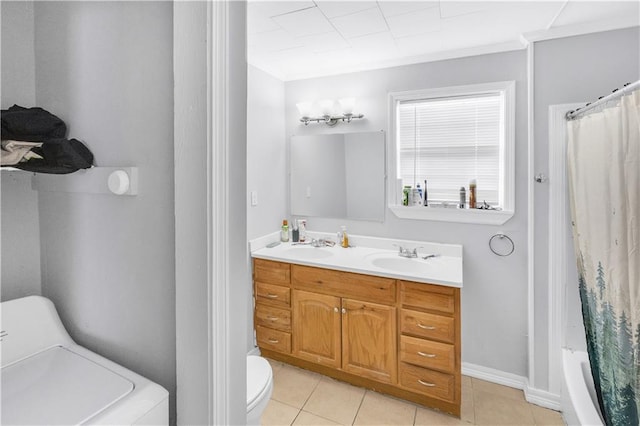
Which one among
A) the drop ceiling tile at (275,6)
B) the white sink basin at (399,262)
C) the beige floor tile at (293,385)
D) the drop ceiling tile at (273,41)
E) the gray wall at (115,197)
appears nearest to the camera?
the gray wall at (115,197)

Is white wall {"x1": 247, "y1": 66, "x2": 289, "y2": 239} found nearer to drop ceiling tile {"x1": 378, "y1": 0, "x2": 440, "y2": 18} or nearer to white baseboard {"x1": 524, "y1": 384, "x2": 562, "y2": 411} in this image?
drop ceiling tile {"x1": 378, "y1": 0, "x2": 440, "y2": 18}

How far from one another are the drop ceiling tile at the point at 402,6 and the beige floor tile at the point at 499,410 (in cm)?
234

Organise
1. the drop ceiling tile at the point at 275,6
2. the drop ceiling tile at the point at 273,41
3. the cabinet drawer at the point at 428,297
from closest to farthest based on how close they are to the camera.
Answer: the drop ceiling tile at the point at 275,6, the cabinet drawer at the point at 428,297, the drop ceiling tile at the point at 273,41

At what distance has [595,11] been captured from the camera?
1.73m

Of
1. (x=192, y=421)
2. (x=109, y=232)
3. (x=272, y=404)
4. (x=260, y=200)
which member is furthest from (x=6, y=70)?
(x=272, y=404)

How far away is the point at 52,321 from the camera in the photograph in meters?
0.95

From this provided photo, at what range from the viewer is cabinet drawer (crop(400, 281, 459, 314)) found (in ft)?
6.20

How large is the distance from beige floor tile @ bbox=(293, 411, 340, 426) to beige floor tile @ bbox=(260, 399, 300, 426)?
38 mm

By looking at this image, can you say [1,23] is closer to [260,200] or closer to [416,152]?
[260,200]

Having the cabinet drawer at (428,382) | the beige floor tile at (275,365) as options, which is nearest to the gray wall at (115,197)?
the cabinet drawer at (428,382)

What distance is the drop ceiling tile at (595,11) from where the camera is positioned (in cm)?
166

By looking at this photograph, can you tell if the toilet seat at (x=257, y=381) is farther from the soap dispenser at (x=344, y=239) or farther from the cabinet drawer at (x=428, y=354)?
the soap dispenser at (x=344, y=239)

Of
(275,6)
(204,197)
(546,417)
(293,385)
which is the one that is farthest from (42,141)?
(546,417)

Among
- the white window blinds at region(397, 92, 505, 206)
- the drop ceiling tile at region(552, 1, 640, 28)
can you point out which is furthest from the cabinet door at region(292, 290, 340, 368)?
the drop ceiling tile at region(552, 1, 640, 28)
